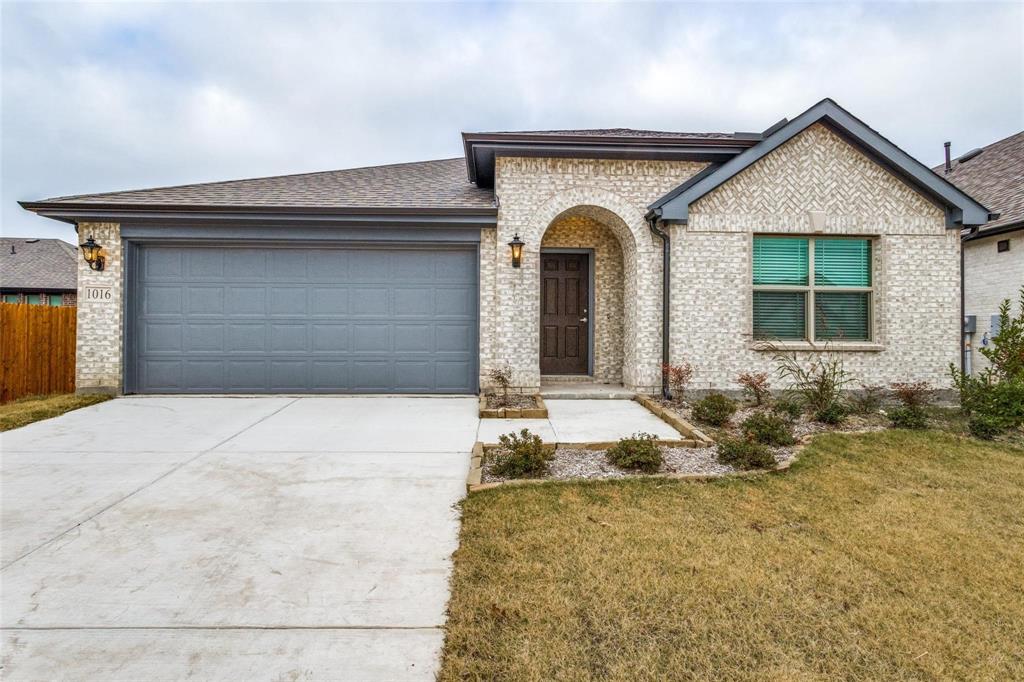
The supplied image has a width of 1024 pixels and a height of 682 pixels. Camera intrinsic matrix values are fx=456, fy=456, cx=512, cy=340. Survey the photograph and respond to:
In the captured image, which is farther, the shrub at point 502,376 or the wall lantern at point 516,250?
the wall lantern at point 516,250

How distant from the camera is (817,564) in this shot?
2637mm

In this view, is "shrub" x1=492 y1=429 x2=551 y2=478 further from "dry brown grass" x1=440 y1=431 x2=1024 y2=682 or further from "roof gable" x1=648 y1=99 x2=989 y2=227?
"roof gable" x1=648 y1=99 x2=989 y2=227

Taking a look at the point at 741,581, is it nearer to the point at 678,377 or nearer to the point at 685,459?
the point at 685,459

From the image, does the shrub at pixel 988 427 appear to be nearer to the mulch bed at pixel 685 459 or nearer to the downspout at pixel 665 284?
the mulch bed at pixel 685 459

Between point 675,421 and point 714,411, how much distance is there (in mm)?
557

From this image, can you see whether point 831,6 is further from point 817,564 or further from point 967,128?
point 967,128

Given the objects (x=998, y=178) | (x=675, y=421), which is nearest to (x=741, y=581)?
(x=675, y=421)

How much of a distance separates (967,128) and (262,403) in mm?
39874

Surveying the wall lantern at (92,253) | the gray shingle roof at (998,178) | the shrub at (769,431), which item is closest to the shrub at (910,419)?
the shrub at (769,431)

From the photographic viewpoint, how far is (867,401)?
6660mm

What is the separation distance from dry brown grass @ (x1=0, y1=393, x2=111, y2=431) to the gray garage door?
2.43 feet

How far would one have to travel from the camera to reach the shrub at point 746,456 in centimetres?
432

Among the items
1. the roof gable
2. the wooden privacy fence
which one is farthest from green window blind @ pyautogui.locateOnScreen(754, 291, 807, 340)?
the wooden privacy fence

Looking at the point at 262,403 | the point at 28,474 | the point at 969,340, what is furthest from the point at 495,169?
the point at 969,340
